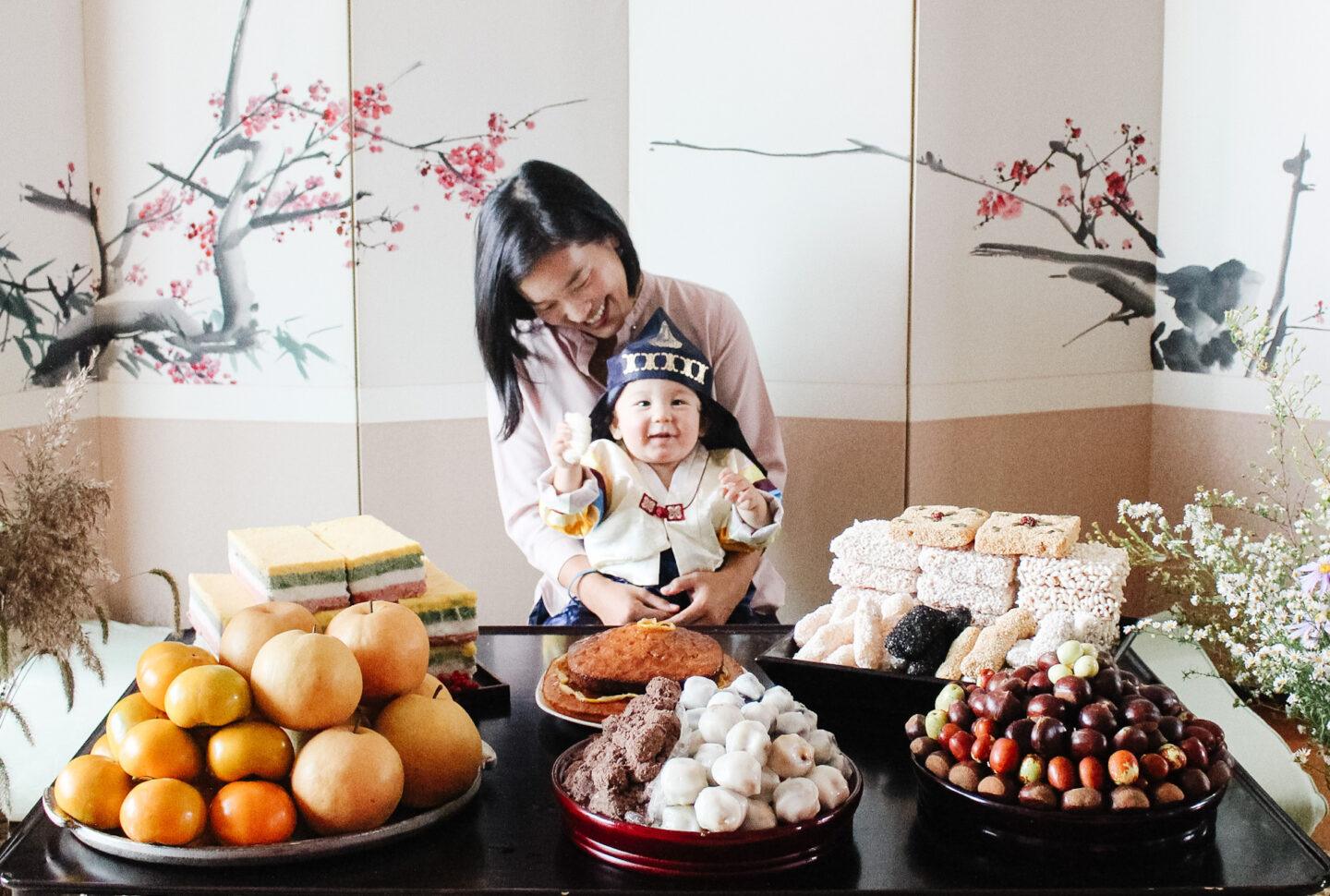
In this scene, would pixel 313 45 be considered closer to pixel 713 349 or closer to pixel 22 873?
pixel 713 349

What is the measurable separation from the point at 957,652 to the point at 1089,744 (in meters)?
0.42

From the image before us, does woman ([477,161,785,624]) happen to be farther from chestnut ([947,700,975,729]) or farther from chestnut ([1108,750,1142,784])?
chestnut ([1108,750,1142,784])

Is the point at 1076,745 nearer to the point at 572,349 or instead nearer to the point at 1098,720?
the point at 1098,720

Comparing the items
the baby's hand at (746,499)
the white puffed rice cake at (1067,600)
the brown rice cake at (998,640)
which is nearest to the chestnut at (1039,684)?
the brown rice cake at (998,640)

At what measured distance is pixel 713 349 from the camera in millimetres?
3178

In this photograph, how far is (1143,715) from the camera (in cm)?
143

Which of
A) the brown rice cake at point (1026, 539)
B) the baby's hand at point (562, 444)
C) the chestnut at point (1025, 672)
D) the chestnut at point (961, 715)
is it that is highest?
the baby's hand at point (562, 444)

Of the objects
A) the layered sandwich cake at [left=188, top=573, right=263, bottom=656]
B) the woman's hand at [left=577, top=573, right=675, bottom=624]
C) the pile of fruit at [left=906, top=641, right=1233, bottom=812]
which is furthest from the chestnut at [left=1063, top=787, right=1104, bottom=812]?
the woman's hand at [left=577, top=573, right=675, bottom=624]

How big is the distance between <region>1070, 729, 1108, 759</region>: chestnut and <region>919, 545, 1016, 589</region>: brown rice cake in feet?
1.83

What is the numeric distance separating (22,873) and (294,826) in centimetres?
28

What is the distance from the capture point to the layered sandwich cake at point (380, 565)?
183cm

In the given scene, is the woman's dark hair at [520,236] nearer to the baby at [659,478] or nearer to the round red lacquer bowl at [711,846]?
the baby at [659,478]

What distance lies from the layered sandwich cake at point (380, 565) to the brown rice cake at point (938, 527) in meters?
0.74

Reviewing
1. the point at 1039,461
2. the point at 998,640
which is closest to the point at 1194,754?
the point at 998,640
